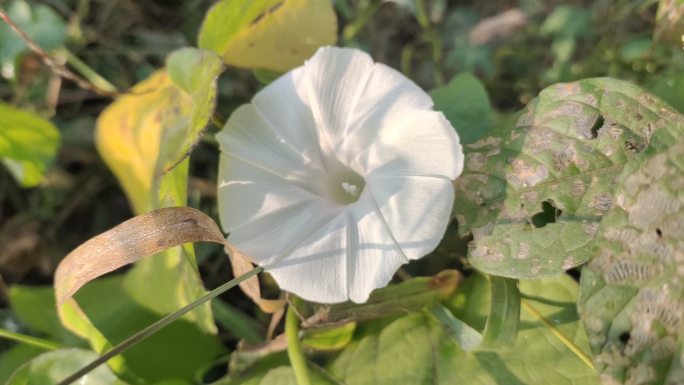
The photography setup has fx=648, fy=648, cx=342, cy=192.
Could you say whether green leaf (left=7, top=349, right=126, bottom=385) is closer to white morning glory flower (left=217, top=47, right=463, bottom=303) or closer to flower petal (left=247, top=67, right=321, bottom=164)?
white morning glory flower (left=217, top=47, right=463, bottom=303)

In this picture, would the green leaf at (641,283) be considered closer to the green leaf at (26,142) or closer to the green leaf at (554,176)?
the green leaf at (554,176)

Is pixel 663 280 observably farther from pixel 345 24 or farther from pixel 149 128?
pixel 345 24

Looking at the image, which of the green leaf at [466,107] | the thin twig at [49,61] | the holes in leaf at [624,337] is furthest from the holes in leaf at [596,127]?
the thin twig at [49,61]

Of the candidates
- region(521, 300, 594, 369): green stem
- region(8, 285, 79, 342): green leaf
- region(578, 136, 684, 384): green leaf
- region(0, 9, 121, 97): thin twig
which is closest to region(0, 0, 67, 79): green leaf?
region(0, 9, 121, 97): thin twig

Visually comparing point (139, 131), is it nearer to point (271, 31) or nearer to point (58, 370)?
point (271, 31)

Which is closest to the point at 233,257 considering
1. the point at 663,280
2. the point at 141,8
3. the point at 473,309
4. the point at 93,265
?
the point at 93,265

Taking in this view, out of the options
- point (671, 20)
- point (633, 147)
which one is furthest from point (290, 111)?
point (671, 20)
